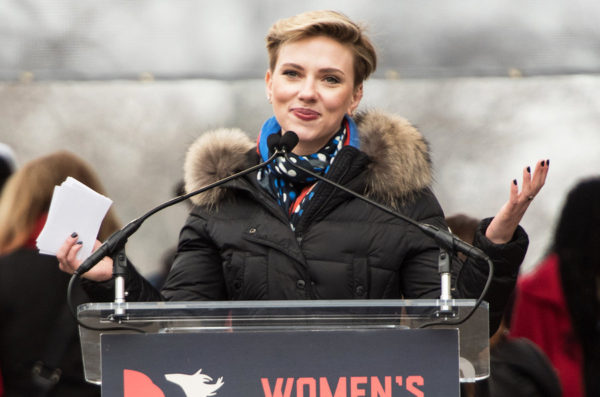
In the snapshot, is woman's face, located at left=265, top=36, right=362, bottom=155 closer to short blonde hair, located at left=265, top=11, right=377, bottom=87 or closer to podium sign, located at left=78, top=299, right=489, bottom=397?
short blonde hair, located at left=265, top=11, right=377, bottom=87

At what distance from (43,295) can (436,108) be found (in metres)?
Result: 1.64

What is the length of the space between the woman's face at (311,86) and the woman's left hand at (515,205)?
53cm

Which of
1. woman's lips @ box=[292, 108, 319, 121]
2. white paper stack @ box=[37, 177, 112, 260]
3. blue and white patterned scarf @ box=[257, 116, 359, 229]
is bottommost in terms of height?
white paper stack @ box=[37, 177, 112, 260]

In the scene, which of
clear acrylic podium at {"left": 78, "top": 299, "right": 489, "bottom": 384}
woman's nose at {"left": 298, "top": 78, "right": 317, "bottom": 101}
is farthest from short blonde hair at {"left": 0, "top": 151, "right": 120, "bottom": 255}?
clear acrylic podium at {"left": 78, "top": 299, "right": 489, "bottom": 384}

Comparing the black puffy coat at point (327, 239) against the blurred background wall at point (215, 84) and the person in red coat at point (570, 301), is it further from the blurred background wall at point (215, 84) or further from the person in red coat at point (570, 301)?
the person in red coat at point (570, 301)

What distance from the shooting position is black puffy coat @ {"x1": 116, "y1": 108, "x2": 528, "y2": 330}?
8.28 ft

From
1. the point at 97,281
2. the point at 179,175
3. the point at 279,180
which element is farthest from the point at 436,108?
the point at 97,281

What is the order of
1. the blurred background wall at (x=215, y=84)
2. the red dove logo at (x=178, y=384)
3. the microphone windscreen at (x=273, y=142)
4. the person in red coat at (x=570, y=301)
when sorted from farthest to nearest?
the person in red coat at (x=570, y=301) < the blurred background wall at (x=215, y=84) < the microphone windscreen at (x=273, y=142) < the red dove logo at (x=178, y=384)

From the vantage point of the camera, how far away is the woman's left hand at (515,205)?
215 cm

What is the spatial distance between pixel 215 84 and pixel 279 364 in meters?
2.14

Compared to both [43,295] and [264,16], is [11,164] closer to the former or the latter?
[43,295]

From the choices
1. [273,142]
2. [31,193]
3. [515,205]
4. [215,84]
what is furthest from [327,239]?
[31,193]

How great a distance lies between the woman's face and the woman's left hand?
0.53 m

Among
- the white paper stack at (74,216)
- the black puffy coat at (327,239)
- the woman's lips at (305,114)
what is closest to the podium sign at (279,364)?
the white paper stack at (74,216)
